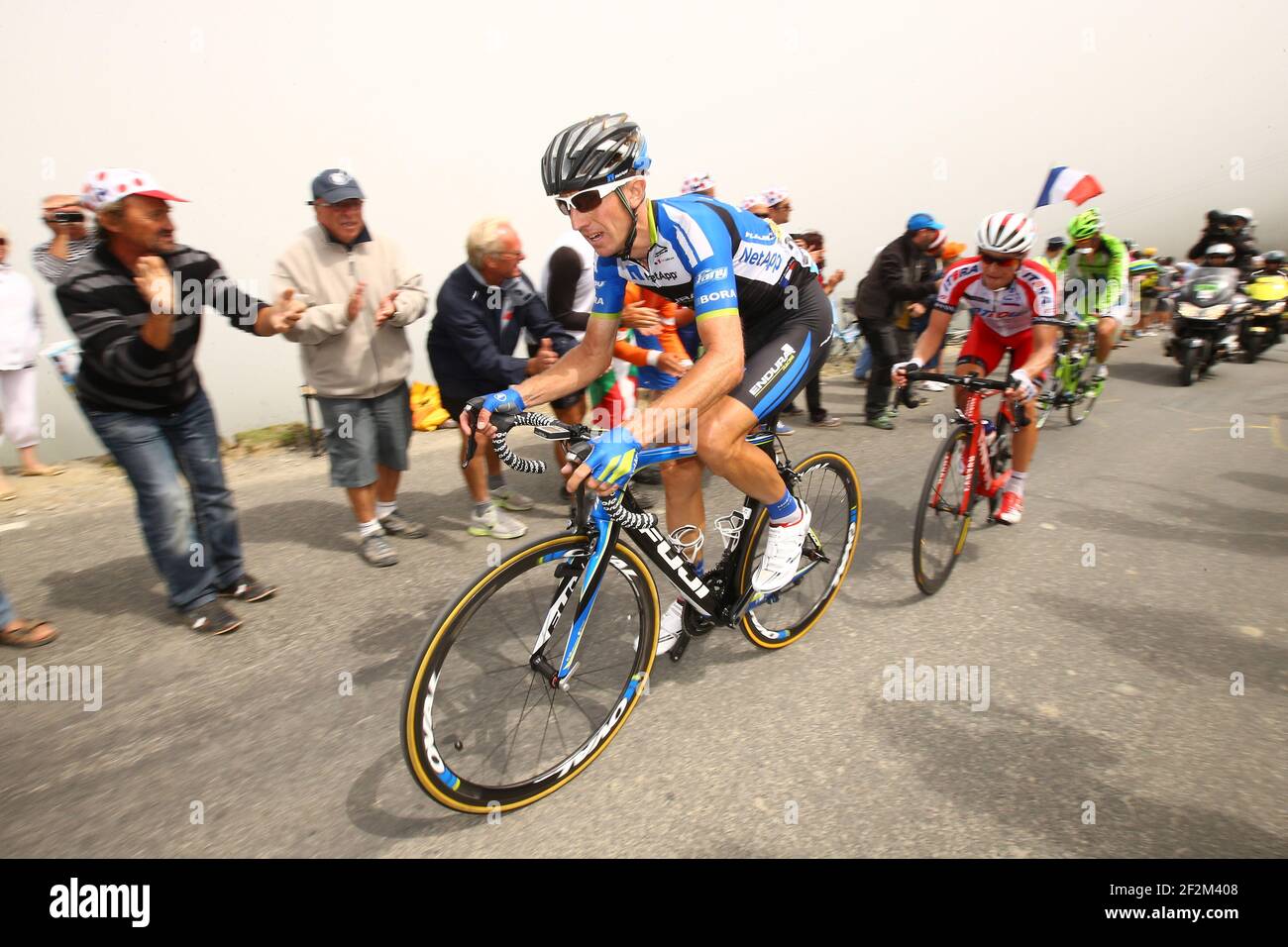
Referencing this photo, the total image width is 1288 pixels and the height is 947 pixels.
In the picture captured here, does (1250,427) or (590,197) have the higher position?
(590,197)

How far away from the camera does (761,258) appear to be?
9.27 ft

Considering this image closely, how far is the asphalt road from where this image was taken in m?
2.35

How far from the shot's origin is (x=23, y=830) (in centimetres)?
242

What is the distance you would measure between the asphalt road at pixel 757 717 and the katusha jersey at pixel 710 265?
1667 mm

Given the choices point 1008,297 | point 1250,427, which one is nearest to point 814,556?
point 1008,297

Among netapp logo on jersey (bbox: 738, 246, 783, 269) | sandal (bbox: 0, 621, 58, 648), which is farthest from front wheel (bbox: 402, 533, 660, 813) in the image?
sandal (bbox: 0, 621, 58, 648)

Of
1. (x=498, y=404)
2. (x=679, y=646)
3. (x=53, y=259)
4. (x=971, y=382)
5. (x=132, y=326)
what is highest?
(x=53, y=259)

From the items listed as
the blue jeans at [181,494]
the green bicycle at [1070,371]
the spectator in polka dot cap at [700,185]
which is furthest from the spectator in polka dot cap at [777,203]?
the blue jeans at [181,494]

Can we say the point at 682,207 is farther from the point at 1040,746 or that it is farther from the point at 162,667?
the point at 162,667

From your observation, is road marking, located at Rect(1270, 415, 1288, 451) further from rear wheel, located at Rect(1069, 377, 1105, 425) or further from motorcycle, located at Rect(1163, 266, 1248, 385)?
motorcycle, located at Rect(1163, 266, 1248, 385)

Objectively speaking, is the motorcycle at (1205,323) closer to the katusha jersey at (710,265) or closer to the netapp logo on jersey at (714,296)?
the katusha jersey at (710,265)

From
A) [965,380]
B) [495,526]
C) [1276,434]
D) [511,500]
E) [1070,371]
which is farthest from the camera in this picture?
[1070,371]
